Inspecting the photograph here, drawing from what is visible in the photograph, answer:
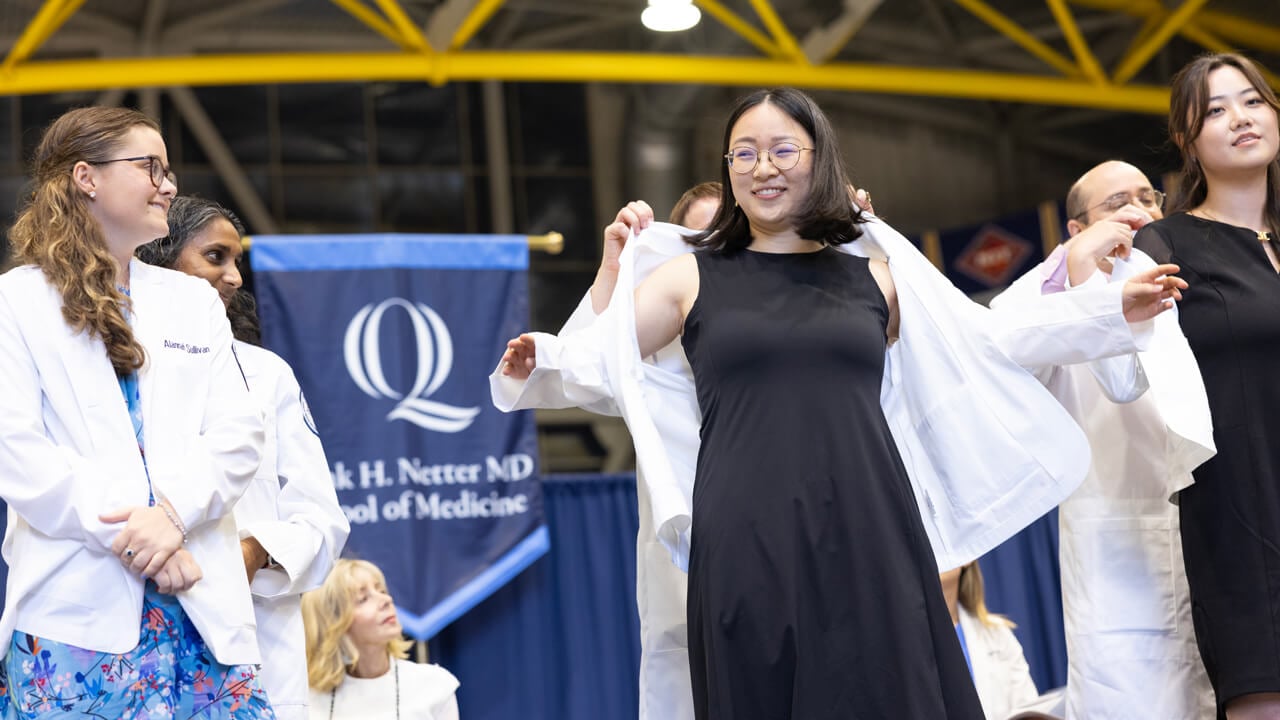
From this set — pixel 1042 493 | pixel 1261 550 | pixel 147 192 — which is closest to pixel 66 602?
pixel 147 192

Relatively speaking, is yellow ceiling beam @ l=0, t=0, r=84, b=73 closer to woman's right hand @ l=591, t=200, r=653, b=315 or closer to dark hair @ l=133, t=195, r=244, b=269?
dark hair @ l=133, t=195, r=244, b=269

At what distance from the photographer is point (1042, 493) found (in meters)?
2.27

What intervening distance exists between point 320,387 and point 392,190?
6956 mm

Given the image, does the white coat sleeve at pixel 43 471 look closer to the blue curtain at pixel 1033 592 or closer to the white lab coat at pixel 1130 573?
the white lab coat at pixel 1130 573

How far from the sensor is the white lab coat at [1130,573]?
2.64m

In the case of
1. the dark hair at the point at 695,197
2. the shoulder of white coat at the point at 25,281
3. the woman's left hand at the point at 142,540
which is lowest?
the woman's left hand at the point at 142,540

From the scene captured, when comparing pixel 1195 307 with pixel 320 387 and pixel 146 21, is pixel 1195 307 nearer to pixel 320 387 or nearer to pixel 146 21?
pixel 320 387

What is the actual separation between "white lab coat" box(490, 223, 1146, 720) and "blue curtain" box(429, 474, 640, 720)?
225cm

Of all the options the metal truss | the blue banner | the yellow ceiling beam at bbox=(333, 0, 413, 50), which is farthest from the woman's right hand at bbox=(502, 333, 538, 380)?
the metal truss

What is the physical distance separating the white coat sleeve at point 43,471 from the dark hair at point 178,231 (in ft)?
2.77

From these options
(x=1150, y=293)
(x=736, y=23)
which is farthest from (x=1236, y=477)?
(x=736, y=23)

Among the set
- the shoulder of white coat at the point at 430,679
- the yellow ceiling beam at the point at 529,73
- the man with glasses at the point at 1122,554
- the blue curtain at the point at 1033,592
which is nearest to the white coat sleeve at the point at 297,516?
the man with glasses at the point at 1122,554

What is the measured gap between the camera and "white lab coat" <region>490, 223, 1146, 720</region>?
2.30 meters

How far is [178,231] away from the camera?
291 cm
